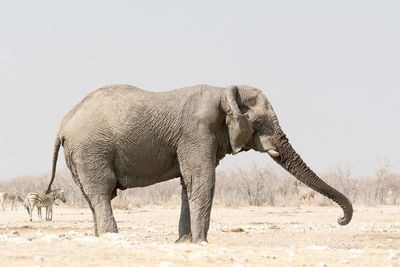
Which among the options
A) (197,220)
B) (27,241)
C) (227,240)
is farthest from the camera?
(227,240)

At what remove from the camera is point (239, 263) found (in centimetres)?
831

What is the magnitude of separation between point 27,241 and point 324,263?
12.5ft

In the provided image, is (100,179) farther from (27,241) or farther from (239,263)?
(239,263)

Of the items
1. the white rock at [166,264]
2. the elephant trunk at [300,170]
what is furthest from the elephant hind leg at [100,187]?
the white rock at [166,264]

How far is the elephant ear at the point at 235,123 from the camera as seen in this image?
11383 mm

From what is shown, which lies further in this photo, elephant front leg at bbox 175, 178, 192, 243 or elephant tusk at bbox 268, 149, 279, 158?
elephant front leg at bbox 175, 178, 192, 243

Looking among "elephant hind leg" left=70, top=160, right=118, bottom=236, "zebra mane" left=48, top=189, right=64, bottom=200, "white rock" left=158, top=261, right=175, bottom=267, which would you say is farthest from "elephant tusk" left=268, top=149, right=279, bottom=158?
"zebra mane" left=48, top=189, right=64, bottom=200

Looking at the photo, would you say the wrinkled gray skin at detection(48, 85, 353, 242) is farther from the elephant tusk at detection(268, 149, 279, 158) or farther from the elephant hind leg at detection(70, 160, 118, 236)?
the elephant tusk at detection(268, 149, 279, 158)

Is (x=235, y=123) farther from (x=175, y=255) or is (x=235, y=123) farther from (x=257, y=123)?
(x=175, y=255)

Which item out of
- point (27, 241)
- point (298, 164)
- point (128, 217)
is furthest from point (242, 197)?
point (27, 241)

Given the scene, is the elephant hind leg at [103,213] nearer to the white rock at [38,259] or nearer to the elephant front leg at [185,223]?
the elephant front leg at [185,223]

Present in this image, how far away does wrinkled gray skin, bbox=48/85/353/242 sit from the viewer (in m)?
11.2

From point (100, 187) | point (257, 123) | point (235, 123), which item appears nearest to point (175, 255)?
point (100, 187)

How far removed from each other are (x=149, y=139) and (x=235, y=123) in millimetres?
1399
